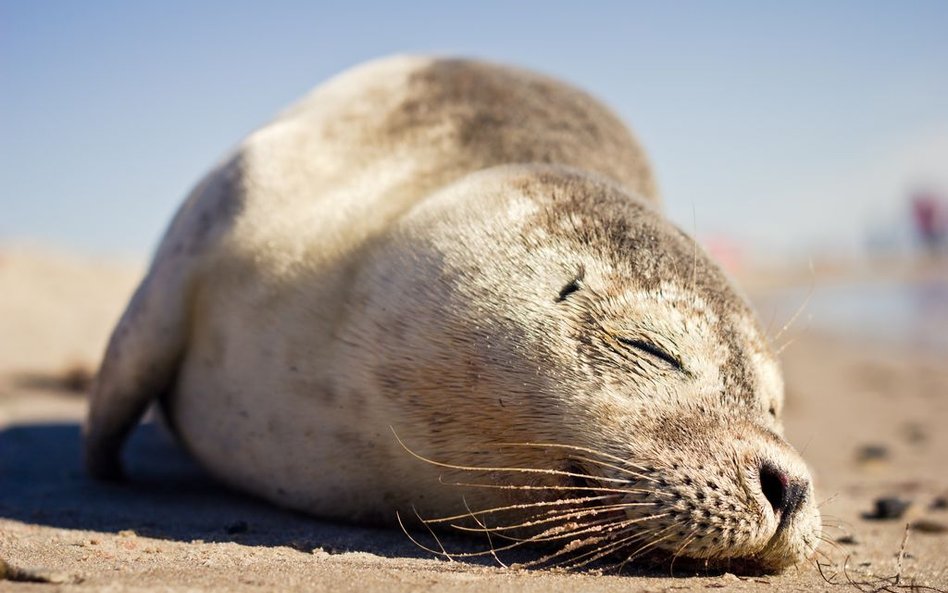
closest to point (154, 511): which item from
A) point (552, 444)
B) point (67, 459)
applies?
point (67, 459)

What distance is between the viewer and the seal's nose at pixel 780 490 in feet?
8.30

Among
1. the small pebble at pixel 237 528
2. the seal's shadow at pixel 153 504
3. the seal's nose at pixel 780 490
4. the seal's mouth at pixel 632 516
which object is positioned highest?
the seal's nose at pixel 780 490

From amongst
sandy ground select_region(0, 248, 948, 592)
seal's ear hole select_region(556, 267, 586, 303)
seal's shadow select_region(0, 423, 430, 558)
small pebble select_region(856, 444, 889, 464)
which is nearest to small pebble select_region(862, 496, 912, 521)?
sandy ground select_region(0, 248, 948, 592)

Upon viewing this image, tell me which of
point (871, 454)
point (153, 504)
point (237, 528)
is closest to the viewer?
point (237, 528)

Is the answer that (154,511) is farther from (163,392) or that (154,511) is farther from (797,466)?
(797,466)

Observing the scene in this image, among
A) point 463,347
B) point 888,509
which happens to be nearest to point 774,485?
point 463,347

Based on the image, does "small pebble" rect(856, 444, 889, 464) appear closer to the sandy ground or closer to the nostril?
the sandy ground

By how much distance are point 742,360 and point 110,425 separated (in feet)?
8.79

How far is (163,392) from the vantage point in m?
4.22

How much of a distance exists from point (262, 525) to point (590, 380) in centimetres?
126

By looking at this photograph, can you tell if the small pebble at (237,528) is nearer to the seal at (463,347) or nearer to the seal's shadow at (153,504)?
the seal's shadow at (153,504)

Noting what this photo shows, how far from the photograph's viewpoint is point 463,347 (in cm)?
296

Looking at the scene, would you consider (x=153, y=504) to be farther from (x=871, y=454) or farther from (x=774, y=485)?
(x=871, y=454)

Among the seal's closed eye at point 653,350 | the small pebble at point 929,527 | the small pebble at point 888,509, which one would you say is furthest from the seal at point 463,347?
the small pebble at point 888,509
